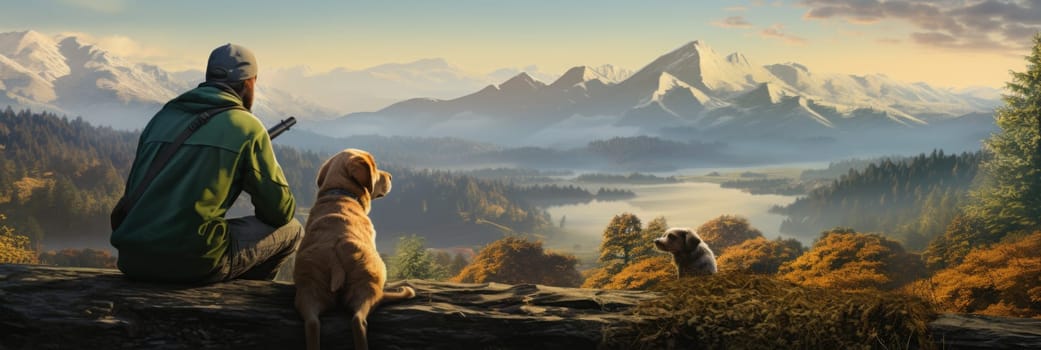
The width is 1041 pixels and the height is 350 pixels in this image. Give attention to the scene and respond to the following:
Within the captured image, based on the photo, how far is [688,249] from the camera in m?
10.5

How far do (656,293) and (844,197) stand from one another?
272 feet

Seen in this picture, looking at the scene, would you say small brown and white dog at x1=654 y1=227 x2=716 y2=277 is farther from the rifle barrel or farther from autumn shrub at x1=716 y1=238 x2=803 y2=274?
autumn shrub at x1=716 y1=238 x2=803 y2=274

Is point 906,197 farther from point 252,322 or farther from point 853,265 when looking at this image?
point 252,322

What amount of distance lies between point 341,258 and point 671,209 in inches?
4770

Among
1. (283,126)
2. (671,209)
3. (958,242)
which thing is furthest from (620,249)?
(671,209)

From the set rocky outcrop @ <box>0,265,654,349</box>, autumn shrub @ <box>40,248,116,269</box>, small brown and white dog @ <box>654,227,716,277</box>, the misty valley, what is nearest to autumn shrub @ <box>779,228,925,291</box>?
the misty valley

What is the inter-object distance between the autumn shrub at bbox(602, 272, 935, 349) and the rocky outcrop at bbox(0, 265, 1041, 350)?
0.18m

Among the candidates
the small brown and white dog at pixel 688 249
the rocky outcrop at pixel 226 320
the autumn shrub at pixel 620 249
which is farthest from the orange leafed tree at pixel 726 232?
the rocky outcrop at pixel 226 320

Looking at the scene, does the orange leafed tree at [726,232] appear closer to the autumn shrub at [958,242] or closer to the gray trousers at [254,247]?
the autumn shrub at [958,242]

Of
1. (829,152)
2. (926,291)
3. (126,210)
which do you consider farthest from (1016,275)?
(829,152)

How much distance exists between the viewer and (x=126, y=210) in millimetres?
6789

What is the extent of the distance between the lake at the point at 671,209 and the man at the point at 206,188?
92505mm

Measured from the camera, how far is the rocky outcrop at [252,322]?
6.57 metres

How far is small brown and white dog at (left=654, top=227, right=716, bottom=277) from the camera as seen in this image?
33.9 ft
